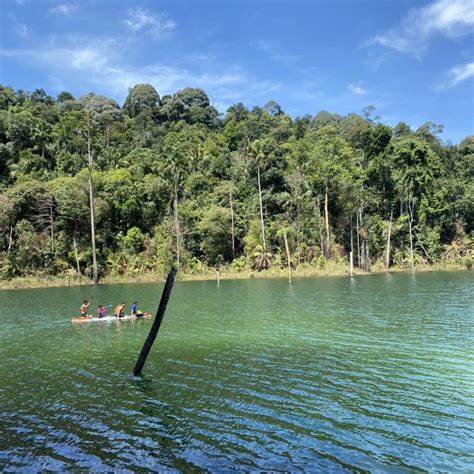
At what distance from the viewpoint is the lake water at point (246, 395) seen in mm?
9156

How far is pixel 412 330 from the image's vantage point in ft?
70.2

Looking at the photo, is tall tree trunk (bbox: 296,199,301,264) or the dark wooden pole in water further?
tall tree trunk (bbox: 296,199,301,264)

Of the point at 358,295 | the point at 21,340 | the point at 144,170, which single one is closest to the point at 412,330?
the point at 358,295

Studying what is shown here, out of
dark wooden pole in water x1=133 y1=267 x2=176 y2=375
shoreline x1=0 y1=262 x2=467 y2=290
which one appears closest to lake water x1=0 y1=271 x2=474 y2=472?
dark wooden pole in water x1=133 y1=267 x2=176 y2=375

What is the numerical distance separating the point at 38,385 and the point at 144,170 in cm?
6206

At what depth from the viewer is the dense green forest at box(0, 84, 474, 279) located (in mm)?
61000

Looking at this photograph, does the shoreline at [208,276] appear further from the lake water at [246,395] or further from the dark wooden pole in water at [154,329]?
the dark wooden pole in water at [154,329]

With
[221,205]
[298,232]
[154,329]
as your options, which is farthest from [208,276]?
[154,329]

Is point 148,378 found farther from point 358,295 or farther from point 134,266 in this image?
point 134,266

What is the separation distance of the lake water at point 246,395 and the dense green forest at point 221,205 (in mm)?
38084

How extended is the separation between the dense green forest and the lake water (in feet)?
125

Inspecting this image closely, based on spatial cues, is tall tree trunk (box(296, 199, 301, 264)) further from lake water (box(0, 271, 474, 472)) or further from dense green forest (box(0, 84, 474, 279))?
lake water (box(0, 271, 474, 472))

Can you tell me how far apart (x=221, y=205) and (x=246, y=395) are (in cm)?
5818

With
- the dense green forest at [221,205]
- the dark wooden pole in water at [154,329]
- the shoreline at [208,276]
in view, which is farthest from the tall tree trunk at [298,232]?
the dark wooden pole in water at [154,329]
